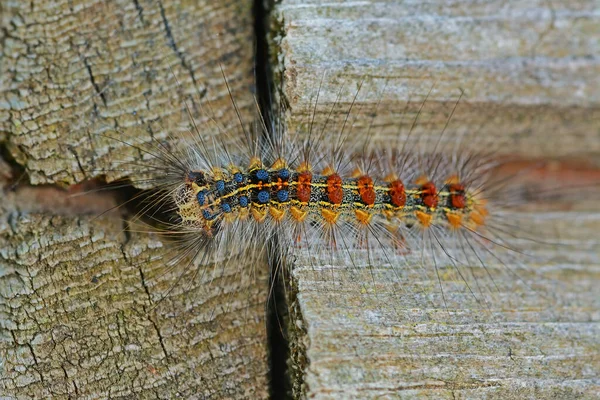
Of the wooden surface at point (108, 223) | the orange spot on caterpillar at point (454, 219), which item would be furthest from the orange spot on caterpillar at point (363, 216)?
the wooden surface at point (108, 223)

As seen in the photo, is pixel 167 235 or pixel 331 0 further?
pixel 331 0

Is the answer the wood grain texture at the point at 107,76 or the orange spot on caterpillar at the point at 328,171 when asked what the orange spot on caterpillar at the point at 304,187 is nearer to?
the orange spot on caterpillar at the point at 328,171

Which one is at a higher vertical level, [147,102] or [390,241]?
[147,102]

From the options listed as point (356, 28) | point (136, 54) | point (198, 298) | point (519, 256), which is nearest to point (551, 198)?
point (519, 256)

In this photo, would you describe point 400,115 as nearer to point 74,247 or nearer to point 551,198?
point 551,198

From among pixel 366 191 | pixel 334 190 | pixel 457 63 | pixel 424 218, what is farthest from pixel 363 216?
pixel 457 63

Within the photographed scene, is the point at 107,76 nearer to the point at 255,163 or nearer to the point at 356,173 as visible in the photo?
the point at 255,163

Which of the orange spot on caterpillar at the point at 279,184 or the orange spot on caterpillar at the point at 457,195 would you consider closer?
the orange spot on caterpillar at the point at 279,184
